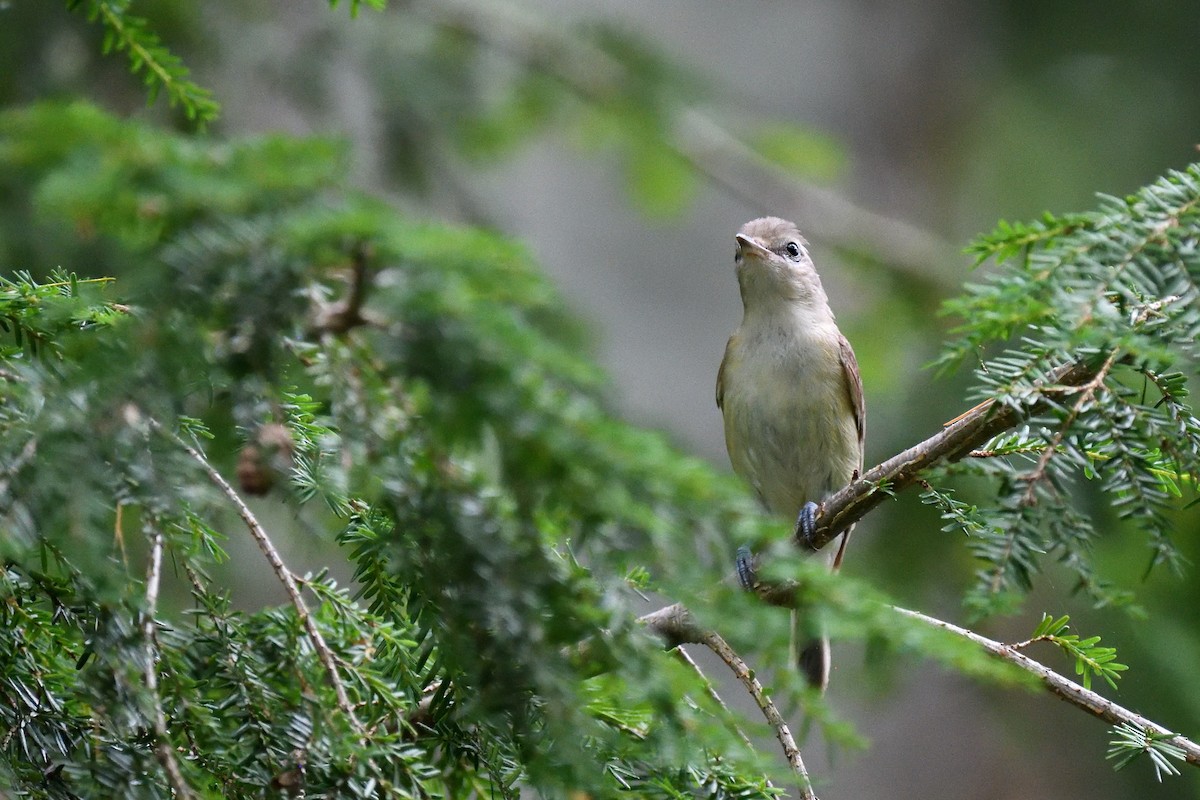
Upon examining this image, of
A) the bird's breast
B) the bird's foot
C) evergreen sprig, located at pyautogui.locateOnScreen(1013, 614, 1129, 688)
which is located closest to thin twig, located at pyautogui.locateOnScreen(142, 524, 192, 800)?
evergreen sprig, located at pyautogui.locateOnScreen(1013, 614, 1129, 688)

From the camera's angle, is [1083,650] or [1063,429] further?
[1083,650]

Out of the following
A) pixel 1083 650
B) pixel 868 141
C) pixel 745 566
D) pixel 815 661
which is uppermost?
pixel 1083 650

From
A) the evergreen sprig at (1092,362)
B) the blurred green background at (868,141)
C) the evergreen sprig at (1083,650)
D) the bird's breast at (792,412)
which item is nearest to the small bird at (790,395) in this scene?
the bird's breast at (792,412)

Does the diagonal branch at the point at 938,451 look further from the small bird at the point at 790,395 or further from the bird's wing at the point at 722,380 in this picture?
the bird's wing at the point at 722,380

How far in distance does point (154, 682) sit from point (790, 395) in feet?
8.09

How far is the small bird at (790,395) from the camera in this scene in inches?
138

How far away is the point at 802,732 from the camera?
3.86 ft

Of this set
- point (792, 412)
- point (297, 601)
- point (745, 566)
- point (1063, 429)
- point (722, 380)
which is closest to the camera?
point (1063, 429)

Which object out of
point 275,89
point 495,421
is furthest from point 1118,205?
point 275,89

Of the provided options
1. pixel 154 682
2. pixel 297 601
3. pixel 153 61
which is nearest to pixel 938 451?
pixel 297 601

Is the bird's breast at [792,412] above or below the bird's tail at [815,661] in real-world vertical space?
above

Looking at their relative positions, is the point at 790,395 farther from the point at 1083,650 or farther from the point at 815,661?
the point at 1083,650

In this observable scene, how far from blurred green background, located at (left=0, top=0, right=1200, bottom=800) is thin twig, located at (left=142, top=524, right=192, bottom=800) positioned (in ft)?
0.84

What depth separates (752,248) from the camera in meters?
3.67
